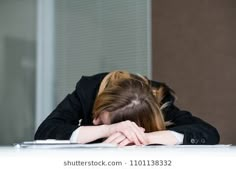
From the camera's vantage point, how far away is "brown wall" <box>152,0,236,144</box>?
2.58 m

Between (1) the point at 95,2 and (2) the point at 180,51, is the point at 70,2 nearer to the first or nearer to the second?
(1) the point at 95,2

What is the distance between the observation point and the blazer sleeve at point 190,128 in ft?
4.02

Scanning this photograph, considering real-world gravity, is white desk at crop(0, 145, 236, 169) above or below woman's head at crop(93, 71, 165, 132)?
above

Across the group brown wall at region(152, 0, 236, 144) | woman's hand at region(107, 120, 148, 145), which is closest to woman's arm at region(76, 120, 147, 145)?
woman's hand at region(107, 120, 148, 145)

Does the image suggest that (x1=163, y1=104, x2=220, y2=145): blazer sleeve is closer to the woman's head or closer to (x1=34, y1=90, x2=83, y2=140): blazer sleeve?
the woman's head

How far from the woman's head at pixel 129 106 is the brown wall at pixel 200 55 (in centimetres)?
137

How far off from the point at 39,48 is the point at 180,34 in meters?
0.78

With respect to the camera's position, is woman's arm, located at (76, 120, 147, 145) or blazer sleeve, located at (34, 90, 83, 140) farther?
blazer sleeve, located at (34, 90, 83, 140)

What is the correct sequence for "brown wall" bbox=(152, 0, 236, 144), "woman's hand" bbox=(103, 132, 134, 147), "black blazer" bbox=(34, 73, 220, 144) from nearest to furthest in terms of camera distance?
"woman's hand" bbox=(103, 132, 134, 147) → "black blazer" bbox=(34, 73, 220, 144) → "brown wall" bbox=(152, 0, 236, 144)

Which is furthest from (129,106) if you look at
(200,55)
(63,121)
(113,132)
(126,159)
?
(200,55)

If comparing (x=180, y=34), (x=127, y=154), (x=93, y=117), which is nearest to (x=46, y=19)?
(x=180, y=34)

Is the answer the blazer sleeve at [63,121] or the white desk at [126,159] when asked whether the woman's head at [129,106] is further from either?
the white desk at [126,159]

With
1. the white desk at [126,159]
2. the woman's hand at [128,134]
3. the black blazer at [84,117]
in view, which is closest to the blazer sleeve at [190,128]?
the black blazer at [84,117]

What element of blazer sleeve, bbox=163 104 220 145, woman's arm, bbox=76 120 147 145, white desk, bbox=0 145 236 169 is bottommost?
blazer sleeve, bbox=163 104 220 145
